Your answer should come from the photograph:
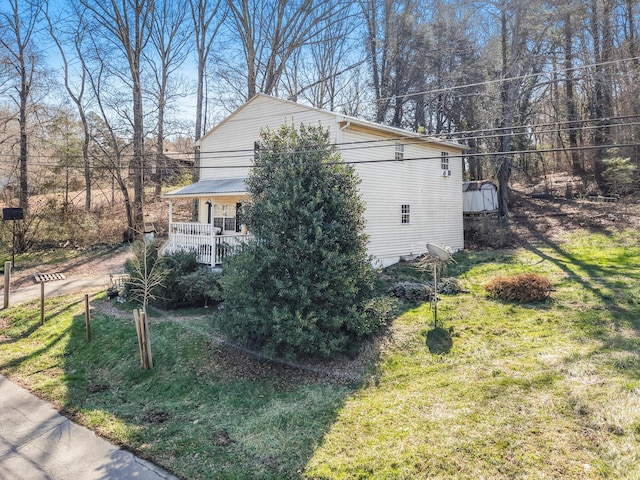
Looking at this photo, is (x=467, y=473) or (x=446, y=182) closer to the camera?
(x=467, y=473)

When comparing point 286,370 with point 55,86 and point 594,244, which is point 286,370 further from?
point 55,86

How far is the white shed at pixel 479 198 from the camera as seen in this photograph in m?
20.1

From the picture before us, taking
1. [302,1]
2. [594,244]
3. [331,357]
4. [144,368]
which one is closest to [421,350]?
[331,357]

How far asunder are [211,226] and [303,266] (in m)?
6.12

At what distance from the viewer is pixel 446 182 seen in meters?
17.3

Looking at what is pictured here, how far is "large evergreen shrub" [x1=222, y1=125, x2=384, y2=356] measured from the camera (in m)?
7.23

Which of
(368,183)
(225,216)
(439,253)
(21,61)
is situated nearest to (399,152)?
(368,183)

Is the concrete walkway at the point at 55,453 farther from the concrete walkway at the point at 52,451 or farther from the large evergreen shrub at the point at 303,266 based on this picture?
the large evergreen shrub at the point at 303,266

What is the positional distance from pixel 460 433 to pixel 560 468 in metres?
1.07

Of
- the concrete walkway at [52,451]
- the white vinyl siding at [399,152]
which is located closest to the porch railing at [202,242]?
the concrete walkway at [52,451]

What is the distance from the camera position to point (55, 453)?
17.1 ft

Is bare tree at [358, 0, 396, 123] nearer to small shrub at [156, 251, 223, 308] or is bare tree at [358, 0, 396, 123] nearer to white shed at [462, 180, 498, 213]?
white shed at [462, 180, 498, 213]

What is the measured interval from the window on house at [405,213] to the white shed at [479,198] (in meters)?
6.66

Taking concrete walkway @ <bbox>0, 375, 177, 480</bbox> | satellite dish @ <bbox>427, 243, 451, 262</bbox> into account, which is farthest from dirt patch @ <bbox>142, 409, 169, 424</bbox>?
satellite dish @ <bbox>427, 243, 451, 262</bbox>
